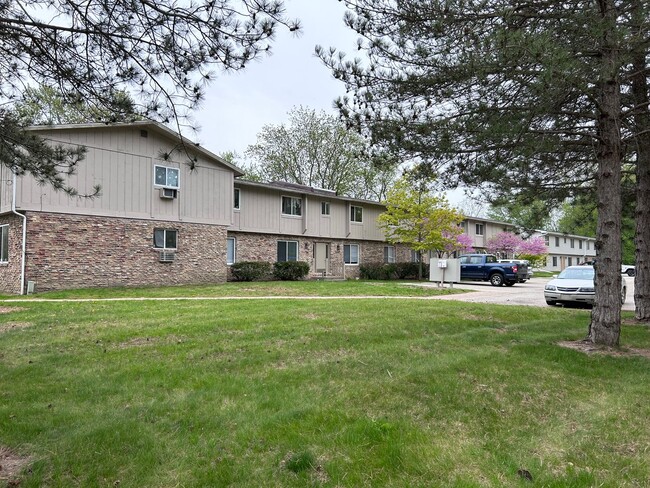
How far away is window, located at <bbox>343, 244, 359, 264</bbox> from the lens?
2662 centimetres

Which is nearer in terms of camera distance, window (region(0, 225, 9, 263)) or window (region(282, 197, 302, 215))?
window (region(0, 225, 9, 263))

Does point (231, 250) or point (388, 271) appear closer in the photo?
point (231, 250)

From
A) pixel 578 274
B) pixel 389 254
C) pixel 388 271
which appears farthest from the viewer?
pixel 389 254

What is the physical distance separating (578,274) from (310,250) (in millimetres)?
13762

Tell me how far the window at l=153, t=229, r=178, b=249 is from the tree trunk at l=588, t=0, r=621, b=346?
15351 millimetres

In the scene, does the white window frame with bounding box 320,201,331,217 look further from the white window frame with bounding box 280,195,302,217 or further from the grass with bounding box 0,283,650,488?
the grass with bounding box 0,283,650,488

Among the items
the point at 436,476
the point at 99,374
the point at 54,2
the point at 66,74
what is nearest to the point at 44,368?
the point at 99,374

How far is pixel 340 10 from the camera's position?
263 inches

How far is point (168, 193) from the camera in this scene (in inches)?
706

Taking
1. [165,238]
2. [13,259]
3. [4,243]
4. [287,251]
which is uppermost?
[165,238]

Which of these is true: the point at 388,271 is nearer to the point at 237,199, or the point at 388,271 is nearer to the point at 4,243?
the point at 237,199

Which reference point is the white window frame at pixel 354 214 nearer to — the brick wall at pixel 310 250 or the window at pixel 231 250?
the brick wall at pixel 310 250

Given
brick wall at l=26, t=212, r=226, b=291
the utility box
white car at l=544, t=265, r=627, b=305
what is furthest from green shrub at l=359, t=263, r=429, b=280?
white car at l=544, t=265, r=627, b=305

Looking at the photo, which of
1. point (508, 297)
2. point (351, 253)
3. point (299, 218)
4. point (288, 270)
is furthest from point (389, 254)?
point (508, 297)
